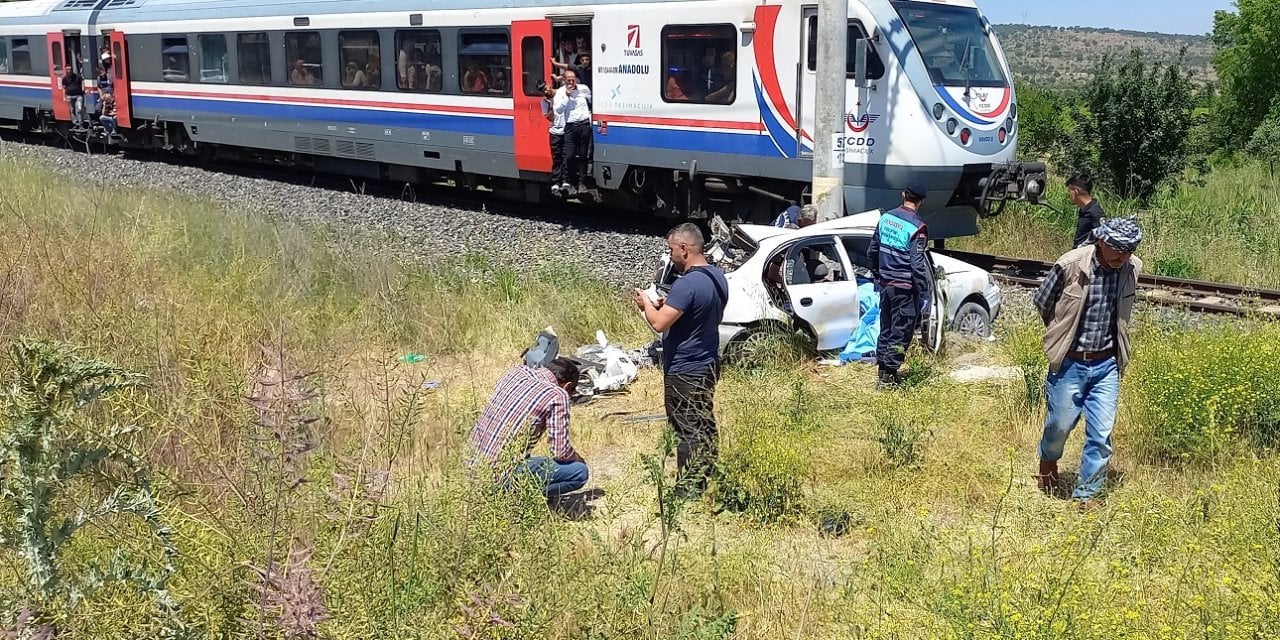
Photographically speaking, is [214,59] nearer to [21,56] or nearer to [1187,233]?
[21,56]

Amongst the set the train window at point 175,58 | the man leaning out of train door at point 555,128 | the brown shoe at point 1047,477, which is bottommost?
the brown shoe at point 1047,477

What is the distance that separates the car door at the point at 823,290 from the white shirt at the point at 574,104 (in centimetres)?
571

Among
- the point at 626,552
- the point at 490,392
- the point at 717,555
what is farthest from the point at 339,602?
the point at 490,392

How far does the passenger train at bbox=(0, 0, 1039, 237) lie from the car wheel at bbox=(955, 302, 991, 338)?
2.60 m

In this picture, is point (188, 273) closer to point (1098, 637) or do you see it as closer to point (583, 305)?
point (583, 305)

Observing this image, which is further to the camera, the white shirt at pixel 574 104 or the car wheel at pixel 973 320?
the white shirt at pixel 574 104

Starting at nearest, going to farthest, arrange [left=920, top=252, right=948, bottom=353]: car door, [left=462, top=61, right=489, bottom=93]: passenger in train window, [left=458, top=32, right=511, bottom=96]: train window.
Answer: [left=920, top=252, right=948, bottom=353]: car door → [left=458, top=32, right=511, bottom=96]: train window → [left=462, top=61, right=489, bottom=93]: passenger in train window

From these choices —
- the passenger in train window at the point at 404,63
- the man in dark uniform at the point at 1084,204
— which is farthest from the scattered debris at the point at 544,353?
the passenger in train window at the point at 404,63

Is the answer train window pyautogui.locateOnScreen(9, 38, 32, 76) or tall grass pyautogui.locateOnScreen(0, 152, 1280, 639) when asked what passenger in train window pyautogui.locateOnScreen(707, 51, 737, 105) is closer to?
tall grass pyautogui.locateOnScreen(0, 152, 1280, 639)

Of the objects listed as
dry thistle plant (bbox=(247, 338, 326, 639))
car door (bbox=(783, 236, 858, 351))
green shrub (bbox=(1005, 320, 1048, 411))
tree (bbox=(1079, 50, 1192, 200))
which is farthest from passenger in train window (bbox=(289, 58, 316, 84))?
dry thistle plant (bbox=(247, 338, 326, 639))

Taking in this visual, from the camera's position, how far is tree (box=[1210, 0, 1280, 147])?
4091 cm

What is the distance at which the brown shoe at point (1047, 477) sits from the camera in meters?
6.05

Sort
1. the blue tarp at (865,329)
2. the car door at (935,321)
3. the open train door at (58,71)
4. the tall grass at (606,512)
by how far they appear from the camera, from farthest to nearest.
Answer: the open train door at (58,71) < the blue tarp at (865,329) < the car door at (935,321) < the tall grass at (606,512)

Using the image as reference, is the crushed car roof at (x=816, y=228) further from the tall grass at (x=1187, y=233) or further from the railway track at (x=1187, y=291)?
the tall grass at (x=1187, y=233)
